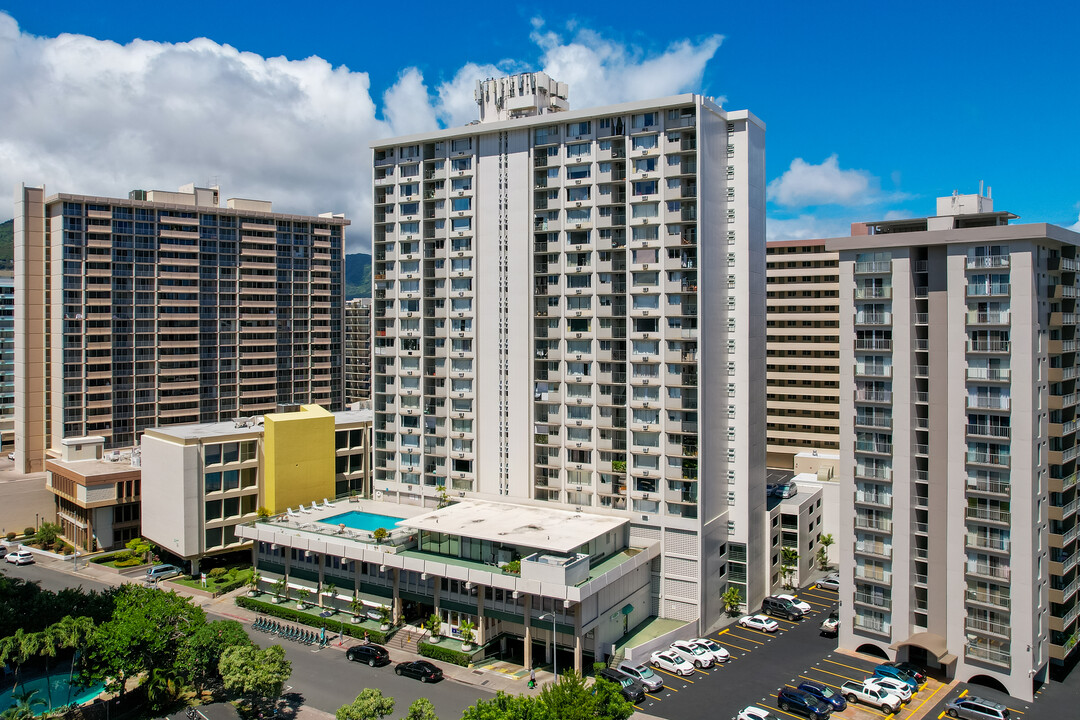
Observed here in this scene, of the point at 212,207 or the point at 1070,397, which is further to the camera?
the point at 212,207

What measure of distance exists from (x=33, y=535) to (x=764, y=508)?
87.4 metres

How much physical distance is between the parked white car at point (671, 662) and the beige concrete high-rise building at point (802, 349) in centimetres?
6163

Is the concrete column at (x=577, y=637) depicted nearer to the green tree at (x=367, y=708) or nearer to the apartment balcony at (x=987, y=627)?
the green tree at (x=367, y=708)

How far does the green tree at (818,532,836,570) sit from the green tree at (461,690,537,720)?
2041 inches

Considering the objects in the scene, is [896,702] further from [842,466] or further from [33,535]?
[33,535]

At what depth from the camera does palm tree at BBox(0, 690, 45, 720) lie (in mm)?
49281

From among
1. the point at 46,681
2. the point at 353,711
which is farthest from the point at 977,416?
the point at 46,681

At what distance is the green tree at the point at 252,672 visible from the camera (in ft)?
165

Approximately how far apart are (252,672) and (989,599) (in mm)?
50898

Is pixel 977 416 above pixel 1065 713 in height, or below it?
above

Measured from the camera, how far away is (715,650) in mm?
63094

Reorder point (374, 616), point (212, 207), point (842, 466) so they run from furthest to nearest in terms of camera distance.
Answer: point (212, 207) < point (374, 616) < point (842, 466)

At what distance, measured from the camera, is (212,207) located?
124 m

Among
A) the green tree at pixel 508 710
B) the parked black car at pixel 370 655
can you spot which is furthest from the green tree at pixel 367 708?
the parked black car at pixel 370 655
